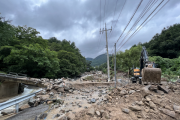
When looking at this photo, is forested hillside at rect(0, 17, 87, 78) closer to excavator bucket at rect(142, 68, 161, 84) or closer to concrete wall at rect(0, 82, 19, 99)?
concrete wall at rect(0, 82, 19, 99)

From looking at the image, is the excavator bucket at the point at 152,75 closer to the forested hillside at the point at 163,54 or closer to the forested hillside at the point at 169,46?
the forested hillside at the point at 163,54

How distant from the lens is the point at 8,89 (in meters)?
14.2

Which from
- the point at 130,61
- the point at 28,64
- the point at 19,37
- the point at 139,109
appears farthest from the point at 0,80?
the point at 130,61

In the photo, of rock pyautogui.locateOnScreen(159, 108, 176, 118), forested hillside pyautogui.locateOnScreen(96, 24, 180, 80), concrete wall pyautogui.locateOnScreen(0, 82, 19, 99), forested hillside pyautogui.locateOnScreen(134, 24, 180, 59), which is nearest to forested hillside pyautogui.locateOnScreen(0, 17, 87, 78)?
concrete wall pyautogui.locateOnScreen(0, 82, 19, 99)

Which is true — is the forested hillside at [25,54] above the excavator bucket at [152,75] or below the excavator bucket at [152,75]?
above

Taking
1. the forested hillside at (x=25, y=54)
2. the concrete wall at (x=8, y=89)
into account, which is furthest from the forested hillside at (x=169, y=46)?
the concrete wall at (x=8, y=89)

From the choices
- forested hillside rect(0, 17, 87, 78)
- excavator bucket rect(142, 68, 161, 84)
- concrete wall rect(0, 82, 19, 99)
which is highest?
forested hillside rect(0, 17, 87, 78)

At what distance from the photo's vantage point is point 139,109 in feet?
13.6

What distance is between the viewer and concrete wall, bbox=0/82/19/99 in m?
13.2

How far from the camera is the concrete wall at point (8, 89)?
13.2m

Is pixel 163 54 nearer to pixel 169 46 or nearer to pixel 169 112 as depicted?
pixel 169 46

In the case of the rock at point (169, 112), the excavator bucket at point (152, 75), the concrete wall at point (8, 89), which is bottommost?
the concrete wall at point (8, 89)

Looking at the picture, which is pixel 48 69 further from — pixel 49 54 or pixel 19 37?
pixel 19 37

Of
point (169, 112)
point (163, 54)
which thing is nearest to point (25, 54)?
point (169, 112)
